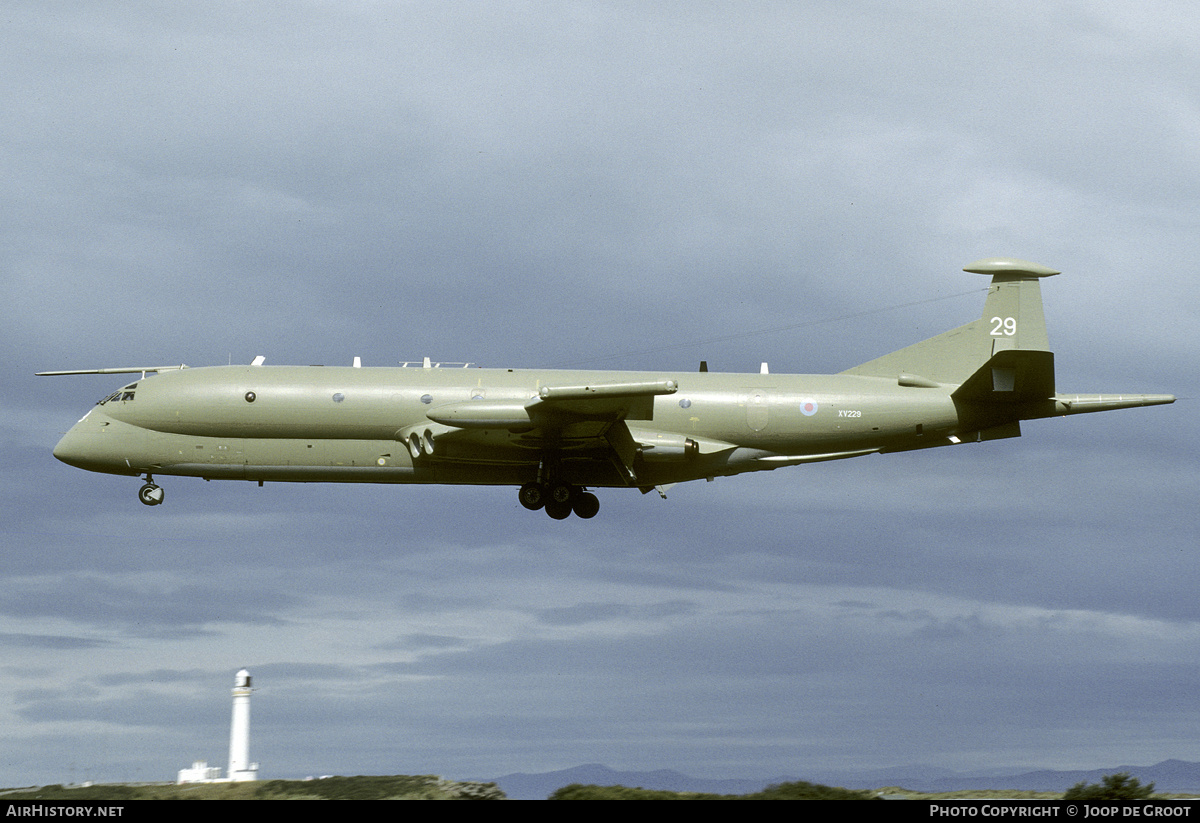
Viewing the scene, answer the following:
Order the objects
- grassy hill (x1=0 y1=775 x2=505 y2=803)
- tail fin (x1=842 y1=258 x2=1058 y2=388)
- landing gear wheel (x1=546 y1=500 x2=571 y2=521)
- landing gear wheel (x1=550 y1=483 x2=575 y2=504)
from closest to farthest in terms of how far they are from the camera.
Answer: grassy hill (x1=0 y1=775 x2=505 y2=803) < landing gear wheel (x1=550 y1=483 x2=575 y2=504) < landing gear wheel (x1=546 y1=500 x2=571 y2=521) < tail fin (x1=842 y1=258 x2=1058 y2=388)

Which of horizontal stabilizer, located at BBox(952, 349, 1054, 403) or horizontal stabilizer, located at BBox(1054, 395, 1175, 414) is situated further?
horizontal stabilizer, located at BBox(1054, 395, 1175, 414)

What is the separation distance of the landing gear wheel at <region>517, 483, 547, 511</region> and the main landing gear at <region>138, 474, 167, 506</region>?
10.7 metres

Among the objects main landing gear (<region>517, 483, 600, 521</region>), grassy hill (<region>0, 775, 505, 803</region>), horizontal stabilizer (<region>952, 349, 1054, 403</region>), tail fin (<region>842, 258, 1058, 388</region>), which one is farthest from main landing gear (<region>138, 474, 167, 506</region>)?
horizontal stabilizer (<region>952, 349, 1054, 403</region>)

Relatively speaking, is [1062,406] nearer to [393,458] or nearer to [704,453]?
[704,453]

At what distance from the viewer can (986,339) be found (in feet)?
127

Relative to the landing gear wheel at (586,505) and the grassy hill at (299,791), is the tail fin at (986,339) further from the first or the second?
the grassy hill at (299,791)

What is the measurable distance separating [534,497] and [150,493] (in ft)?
36.9

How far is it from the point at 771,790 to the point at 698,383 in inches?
459

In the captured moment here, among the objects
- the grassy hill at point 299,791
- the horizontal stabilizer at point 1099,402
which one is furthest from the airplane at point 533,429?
the grassy hill at point 299,791

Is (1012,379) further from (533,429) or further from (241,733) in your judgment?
(241,733)

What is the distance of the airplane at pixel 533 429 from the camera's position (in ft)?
117

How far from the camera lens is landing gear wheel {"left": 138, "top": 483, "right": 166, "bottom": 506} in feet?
123

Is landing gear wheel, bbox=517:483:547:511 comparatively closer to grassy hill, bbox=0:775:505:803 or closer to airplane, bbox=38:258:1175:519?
airplane, bbox=38:258:1175:519

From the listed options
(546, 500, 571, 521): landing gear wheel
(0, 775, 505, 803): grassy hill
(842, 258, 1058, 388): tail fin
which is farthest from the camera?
(842, 258, 1058, 388): tail fin
